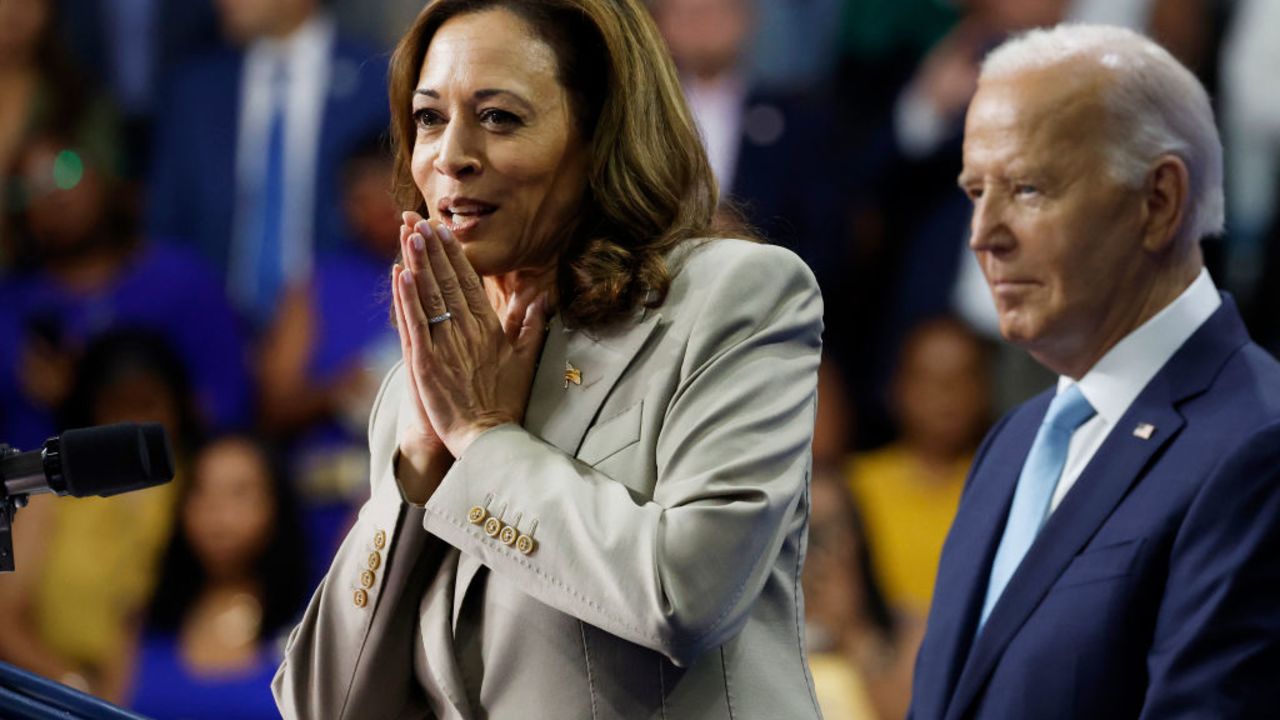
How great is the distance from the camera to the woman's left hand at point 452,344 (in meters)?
1.82

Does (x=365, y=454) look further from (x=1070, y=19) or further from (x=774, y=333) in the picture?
(x=774, y=333)

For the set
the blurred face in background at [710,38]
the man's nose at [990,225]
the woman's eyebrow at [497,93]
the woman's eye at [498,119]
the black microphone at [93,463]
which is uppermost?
the woman's eyebrow at [497,93]

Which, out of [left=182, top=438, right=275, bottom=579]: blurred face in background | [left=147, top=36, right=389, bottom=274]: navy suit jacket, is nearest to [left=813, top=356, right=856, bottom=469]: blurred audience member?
[left=147, top=36, right=389, bottom=274]: navy suit jacket

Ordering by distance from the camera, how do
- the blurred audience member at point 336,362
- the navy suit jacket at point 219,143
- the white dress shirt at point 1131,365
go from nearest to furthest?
the white dress shirt at point 1131,365 < the blurred audience member at point 336,362 < the navy suit jacket at point 219,143

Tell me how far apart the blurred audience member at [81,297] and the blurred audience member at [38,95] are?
50mm

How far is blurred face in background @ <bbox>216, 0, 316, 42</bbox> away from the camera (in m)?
5.91

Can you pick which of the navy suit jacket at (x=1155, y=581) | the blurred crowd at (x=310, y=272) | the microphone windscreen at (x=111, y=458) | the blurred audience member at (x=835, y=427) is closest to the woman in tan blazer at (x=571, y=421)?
the microphone windscreen at (x=111, y=458)

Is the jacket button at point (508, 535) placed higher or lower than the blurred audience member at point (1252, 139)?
higher

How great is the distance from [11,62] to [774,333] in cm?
528

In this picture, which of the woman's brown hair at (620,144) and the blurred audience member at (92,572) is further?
the blurred audience member at (92,572)

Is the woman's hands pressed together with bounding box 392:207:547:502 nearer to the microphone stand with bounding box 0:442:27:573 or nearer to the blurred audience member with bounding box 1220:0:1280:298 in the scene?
the microphone stand with bounding box 0:442:27:573

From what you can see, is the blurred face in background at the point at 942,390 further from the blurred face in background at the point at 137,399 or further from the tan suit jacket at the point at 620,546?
the tan suit jacket at the point at 620,546

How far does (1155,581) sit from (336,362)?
3.88m

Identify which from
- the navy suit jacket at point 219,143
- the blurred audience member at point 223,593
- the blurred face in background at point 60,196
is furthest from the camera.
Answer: the blurred face in background at point 60,196
